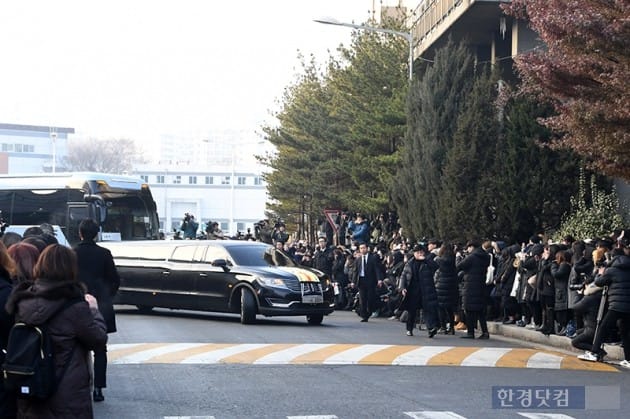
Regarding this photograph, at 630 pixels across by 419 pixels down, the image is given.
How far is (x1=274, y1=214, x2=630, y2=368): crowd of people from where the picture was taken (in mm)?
16469

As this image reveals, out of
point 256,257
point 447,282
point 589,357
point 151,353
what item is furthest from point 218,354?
point 256,257

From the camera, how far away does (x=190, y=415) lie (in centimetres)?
1090

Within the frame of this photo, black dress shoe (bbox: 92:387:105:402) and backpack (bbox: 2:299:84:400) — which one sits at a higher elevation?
backpack (bbox: 2:299:84:400)

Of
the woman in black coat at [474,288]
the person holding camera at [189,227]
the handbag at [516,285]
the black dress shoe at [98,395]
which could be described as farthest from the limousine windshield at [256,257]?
the person holding camera at [189,227]

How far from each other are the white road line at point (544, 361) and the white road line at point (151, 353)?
4.94 m

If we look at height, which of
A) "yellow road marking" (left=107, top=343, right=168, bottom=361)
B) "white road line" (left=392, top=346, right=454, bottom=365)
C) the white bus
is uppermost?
the white bus

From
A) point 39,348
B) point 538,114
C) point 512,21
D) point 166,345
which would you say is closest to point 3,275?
point 39,348

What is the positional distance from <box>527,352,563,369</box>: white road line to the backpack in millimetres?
10080

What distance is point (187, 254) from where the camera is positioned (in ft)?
79.7

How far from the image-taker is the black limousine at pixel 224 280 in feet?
73.6

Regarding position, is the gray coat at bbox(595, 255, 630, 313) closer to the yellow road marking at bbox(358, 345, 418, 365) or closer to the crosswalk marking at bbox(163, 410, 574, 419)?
the yellow road marking at bbox(358, 345, 418, 365)

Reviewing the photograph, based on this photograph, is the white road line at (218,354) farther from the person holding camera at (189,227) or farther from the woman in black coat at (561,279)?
the person holding camera at (189,227)

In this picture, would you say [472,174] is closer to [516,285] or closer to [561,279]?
[516,285]

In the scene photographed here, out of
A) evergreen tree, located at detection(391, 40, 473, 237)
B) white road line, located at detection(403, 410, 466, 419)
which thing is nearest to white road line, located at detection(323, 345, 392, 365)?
white road line, located at detection(403, 410, 466, 419)
